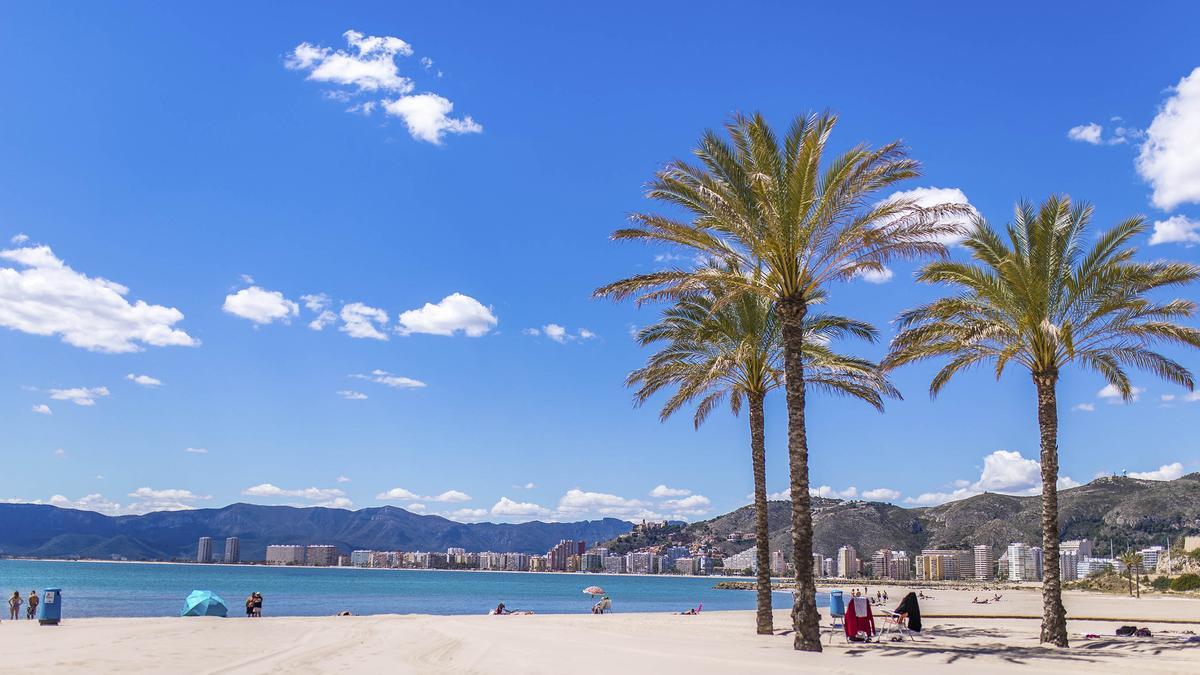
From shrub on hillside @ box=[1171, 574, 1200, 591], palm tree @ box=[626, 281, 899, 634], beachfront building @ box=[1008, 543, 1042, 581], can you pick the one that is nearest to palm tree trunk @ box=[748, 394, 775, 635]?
palm tree @ box=[626, 281, 899, 634]

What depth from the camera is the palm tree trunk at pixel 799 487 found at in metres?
17.0

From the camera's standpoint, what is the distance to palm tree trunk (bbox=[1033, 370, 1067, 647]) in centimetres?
1869

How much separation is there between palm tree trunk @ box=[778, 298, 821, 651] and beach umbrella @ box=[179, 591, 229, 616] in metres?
22.9

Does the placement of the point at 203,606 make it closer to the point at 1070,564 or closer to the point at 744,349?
the point at 744,349

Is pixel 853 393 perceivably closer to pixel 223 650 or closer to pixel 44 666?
pixel 223 650

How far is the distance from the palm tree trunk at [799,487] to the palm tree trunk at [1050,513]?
17.8 feet

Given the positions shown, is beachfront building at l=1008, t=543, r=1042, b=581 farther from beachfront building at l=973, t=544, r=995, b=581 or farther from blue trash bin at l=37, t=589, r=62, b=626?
blue trash bin at l=37, t=589, r=62, b=626

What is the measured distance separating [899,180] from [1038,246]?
394 centimetres

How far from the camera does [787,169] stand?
17641mm

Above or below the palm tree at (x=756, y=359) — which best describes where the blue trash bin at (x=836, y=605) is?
below

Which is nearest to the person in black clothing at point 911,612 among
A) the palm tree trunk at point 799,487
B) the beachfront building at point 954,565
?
the palm tree trunk at point 799,487

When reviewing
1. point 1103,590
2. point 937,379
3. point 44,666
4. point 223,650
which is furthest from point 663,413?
point 1103,590

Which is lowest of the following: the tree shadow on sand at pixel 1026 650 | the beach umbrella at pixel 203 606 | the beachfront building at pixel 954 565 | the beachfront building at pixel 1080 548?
the beachfront building at pixel 954 565

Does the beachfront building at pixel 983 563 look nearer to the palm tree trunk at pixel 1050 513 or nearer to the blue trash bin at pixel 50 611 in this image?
the palm tree trunk at pixel 1050 513
